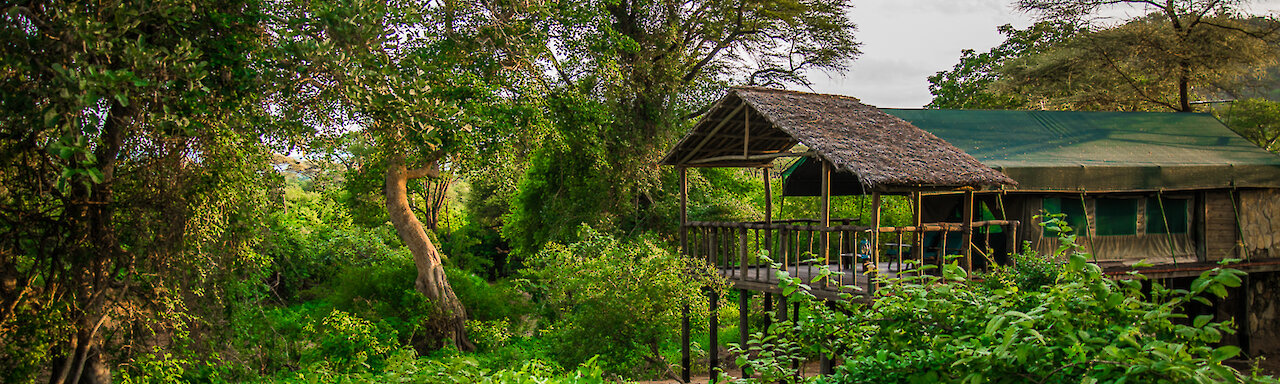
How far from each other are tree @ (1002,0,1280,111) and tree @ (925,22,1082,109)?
200 cm

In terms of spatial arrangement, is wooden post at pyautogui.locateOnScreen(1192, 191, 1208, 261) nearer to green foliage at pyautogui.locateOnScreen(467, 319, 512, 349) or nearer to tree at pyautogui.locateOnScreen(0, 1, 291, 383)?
green foliage at pyautogui.locateOnScreen(467, 319, 512, 349)

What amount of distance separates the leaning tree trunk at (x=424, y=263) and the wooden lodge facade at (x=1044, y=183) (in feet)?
18.6

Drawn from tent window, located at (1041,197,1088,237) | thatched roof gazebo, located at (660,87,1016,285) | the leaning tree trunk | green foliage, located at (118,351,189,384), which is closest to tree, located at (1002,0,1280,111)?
tent window, located at (1041,197,1088,237)

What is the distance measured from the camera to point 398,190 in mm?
16109

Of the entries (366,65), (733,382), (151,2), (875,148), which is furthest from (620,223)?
(733,382)

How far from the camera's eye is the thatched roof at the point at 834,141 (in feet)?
31.2

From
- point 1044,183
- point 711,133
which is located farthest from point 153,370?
point 1044,183

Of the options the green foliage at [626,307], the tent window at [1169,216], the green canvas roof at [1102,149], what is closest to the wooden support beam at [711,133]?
the green foliage at [626,307]

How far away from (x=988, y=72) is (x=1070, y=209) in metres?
14.4

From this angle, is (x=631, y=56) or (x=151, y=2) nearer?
(x=151, y=2)

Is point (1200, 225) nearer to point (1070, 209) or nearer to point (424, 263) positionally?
point (1070, 209)

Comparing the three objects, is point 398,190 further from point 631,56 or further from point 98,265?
point 98,265

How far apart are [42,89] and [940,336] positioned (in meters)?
6.39

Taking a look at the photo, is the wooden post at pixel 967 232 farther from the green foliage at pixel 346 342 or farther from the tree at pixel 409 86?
the green foliage at pixel 346 342
